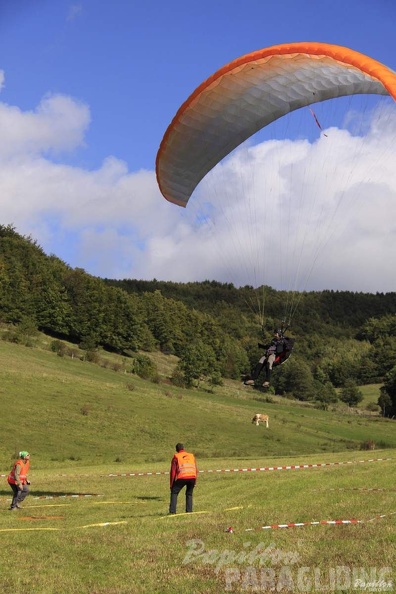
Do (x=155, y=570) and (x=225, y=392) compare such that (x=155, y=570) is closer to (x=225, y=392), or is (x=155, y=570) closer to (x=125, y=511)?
(x=125, y=511)

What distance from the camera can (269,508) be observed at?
14156mm

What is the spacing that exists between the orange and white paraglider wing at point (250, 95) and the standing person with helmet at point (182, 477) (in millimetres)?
8670

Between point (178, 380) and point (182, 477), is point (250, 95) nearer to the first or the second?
point (182, 477)

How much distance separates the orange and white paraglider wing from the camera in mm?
16016

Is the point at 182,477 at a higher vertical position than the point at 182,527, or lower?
higher

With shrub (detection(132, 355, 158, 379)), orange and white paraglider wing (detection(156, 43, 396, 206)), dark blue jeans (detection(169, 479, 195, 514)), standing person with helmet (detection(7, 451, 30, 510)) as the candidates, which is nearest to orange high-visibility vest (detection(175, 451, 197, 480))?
dark blue jeans (detection(169, 479, 195, 514))

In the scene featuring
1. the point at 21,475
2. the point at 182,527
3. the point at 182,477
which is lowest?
the point at 21,475

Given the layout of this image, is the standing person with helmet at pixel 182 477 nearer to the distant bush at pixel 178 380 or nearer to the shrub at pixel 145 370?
the shrub at pixel 145 370

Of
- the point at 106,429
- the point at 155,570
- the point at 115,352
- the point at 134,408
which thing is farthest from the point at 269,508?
the point at 115,352

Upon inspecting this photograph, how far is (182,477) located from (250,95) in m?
9.90

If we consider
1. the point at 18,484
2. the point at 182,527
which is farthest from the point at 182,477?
the point at 18,484

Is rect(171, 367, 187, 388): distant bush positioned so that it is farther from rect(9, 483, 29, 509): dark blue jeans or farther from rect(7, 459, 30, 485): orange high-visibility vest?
rect(9, 483, 29, 509): dark blue jeans

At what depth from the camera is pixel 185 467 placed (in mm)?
14641

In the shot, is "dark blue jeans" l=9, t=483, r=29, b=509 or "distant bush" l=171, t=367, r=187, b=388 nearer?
"dark blue jeans" l=9, t=483, r=29, b=509
